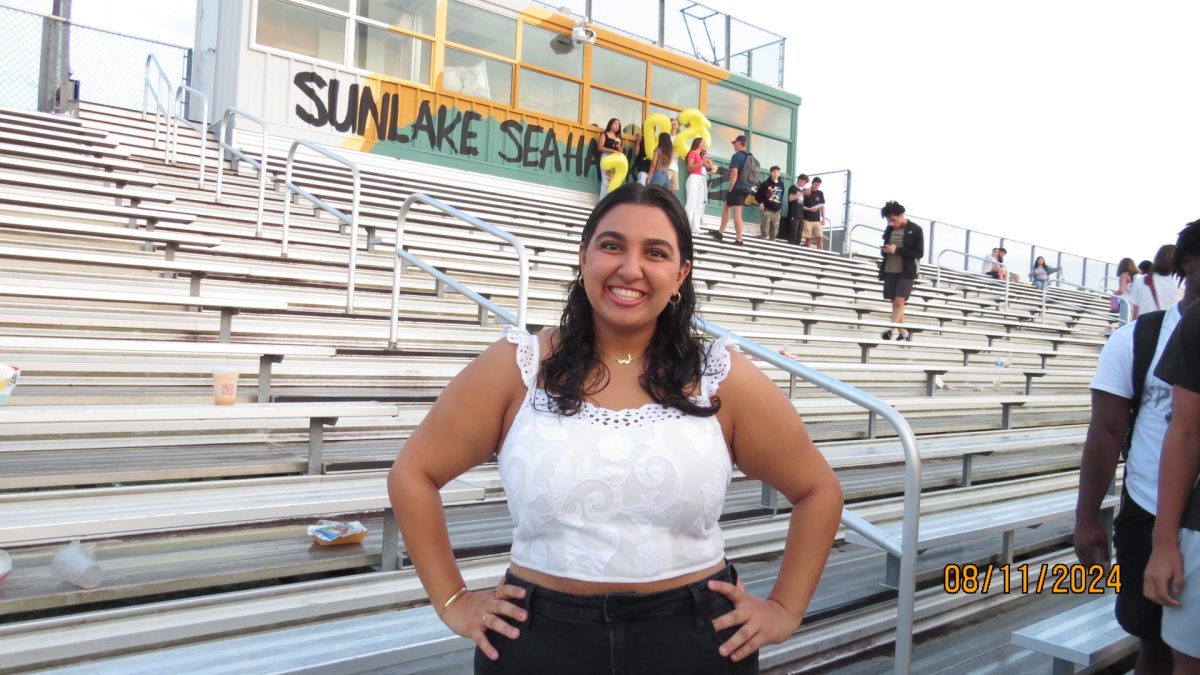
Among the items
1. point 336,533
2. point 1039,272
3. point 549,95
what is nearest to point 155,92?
point 549,95

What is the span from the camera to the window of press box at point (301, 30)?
34.6 feet

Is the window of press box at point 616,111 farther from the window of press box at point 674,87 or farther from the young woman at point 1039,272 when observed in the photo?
the young woman at point 1039,272

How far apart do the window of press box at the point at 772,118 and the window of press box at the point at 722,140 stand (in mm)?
573

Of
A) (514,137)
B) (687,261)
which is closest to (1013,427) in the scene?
(687,261)

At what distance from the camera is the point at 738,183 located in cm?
1269

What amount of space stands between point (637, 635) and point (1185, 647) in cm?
127

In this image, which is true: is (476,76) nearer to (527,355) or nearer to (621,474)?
(527,355)

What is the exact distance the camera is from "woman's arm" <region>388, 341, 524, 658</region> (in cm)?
148

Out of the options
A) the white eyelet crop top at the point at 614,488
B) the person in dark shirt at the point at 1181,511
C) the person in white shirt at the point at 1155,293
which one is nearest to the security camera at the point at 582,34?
the person in white shirt at the point at 1155,293

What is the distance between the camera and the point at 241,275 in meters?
5.48

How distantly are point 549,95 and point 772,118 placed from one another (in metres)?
4.77

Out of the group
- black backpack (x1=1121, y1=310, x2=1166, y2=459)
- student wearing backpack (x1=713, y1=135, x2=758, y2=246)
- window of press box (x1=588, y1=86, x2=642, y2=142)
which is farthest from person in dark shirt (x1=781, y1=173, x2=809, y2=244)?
black backpack (x1=1121, y1=310, x2=1166, y2=459)

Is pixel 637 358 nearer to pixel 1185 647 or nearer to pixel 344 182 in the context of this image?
pixel 1185 647

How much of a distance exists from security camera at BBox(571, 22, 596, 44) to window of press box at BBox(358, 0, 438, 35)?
2143 mm
